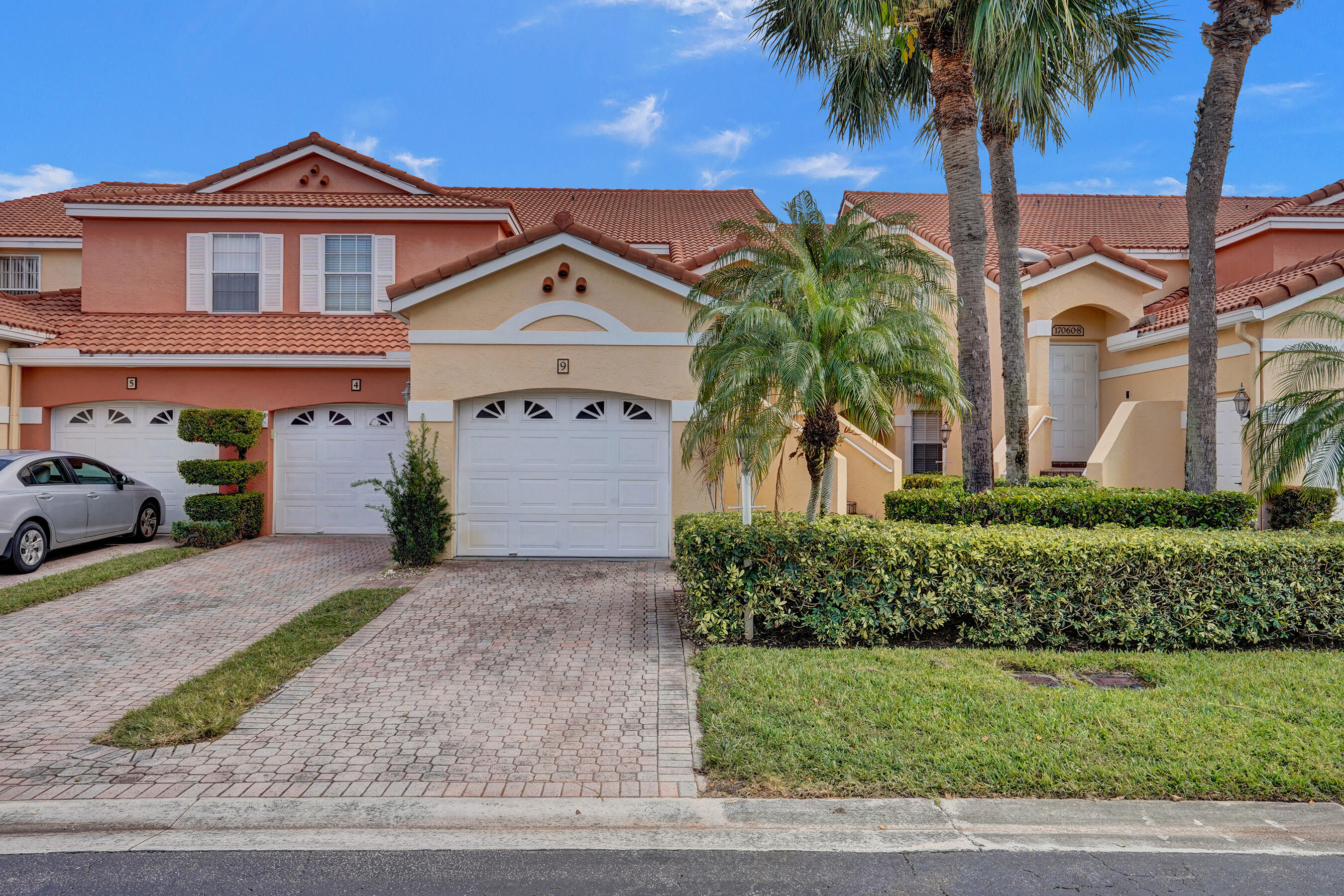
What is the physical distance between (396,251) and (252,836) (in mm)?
13299

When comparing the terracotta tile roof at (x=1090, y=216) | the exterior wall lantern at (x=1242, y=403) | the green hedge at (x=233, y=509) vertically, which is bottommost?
the green hedge at (x=233, y=509)

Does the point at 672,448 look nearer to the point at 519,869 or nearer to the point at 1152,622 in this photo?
the point at 1152,622

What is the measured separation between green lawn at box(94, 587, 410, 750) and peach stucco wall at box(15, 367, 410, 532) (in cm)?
576

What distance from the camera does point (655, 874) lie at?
3658 mm

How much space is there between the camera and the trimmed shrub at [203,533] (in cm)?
1223

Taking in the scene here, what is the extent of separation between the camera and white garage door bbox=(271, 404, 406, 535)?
1370 cm

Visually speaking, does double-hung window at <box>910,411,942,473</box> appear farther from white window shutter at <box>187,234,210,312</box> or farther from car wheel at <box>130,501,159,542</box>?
white window shutter at <box>187,234,210,312</box>

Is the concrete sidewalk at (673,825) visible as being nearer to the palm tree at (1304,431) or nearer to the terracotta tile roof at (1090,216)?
the palm tree at (1304,431)

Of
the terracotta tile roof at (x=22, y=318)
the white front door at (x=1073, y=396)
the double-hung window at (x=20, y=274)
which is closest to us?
the terracotta tile roof at (x=22, y=318)

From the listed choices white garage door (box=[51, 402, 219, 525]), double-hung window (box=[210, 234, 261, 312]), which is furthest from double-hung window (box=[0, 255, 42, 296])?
white garage door (box=[51, 402, 219, 525])

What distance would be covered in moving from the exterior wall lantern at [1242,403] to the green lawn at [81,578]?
16.4m

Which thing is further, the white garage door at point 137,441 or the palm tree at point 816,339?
the white garage door at point 137,441

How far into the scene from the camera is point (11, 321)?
12.7 meters

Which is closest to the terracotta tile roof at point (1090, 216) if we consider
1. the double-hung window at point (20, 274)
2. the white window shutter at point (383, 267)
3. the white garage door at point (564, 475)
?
the white garage door at point (564, 475)
